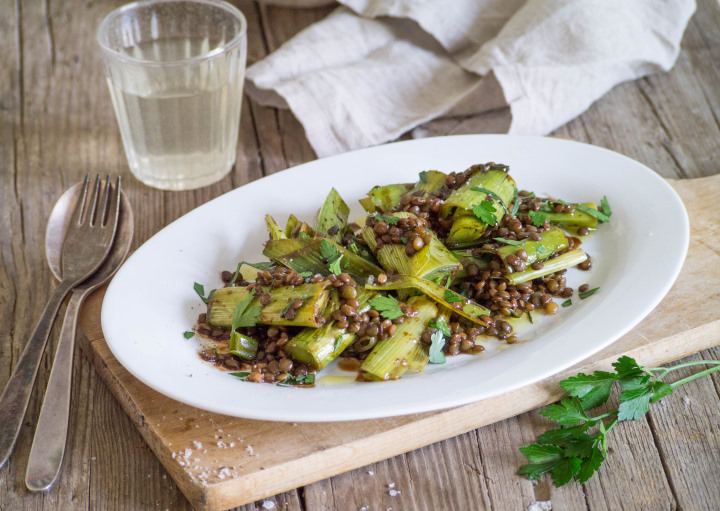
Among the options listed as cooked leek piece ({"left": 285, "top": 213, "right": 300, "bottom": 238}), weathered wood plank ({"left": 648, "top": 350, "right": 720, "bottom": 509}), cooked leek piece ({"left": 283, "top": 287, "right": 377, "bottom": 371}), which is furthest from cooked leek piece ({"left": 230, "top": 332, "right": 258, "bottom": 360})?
weathered wood plank ({"left": 648, "top": 350, "right": 720, "bottom": 509})

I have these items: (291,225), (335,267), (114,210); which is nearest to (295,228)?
(291,225)

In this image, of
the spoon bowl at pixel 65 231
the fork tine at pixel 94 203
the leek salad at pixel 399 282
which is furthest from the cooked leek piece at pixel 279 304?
the fork tine at pixel 94 203

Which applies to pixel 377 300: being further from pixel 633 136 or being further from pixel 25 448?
pixel 633 136

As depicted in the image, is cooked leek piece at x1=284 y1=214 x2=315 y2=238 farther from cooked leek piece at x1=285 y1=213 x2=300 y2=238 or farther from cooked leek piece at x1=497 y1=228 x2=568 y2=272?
cooked leek piece at x1=497 y1=228 x2=568 y2=272

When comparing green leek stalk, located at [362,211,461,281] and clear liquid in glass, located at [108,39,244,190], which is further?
clear liquid in glass, located at [108,39,244,190]

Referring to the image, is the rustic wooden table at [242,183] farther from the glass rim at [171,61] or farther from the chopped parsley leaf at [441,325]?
the glass rim at [171,61]

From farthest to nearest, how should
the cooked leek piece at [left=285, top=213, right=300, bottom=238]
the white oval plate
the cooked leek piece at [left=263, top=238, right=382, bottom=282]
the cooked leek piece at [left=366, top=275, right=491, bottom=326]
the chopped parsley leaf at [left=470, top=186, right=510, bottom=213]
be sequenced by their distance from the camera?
the cooked leek piece at [left=285, top=213, right=300, bottom=238] < the chopped parsley leaf at [left=470, top=186, right=510, bottom=213] < the cooked leek piece at [left=263, top=238, right=382, bottom=282] < the cooked leek piece at [left=366, top=275, right=491, bottom=326] < the white oval plate

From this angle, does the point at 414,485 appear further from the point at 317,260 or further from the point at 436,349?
the point at 317,260
